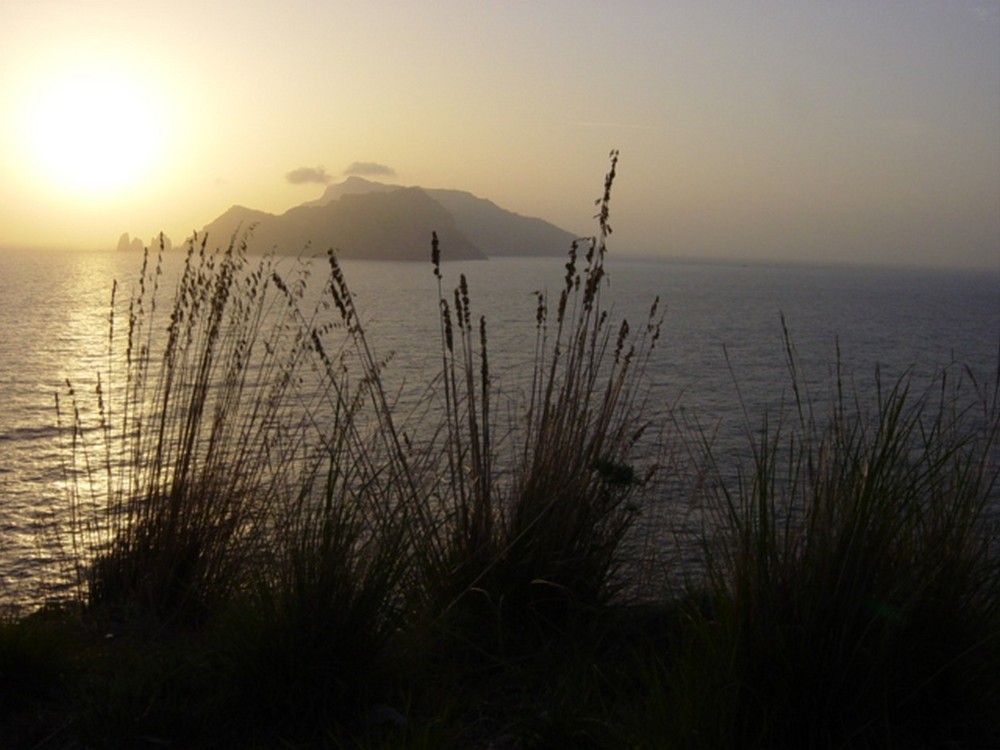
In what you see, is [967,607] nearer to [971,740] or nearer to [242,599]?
[971,740]

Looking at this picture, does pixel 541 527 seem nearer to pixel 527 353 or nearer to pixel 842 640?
pixel 842 640

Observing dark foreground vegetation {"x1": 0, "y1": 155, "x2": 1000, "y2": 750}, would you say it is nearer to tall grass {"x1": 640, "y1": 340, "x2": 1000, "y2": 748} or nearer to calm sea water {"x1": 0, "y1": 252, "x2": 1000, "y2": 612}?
tall grass {"x1": 640, "y1": 340, "x2": 1000, "y2": 748}

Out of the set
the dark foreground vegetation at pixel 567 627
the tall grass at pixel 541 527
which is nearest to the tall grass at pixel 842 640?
the dark foreground vegetation at pixel 567 627

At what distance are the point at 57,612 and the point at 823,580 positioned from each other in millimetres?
3826

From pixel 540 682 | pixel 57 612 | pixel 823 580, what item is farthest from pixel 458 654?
pixel 57 612

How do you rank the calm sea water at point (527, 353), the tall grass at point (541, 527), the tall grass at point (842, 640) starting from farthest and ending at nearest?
the calm sea water at point (527, 353) < the tall grass at point (541, 527) < the tall grass at point (842, 640)

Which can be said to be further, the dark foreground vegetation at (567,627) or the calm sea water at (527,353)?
the calm sea water at (527,353)

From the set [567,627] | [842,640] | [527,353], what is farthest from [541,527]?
[527,353]

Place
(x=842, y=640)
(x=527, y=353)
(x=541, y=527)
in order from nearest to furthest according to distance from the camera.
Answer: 1. (x=842, y=640)
2. (x=541, y=527)
3. (x=527, y=353)

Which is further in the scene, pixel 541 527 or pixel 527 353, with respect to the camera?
pixel 527 353

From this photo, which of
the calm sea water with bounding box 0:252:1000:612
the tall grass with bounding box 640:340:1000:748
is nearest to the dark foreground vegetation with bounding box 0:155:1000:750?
the tall grass with bounding box 640:340:1000:748

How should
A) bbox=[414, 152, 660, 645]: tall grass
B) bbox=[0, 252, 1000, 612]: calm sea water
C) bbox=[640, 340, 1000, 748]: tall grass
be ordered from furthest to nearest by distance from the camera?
1. bbox=[0, 252, 1000, 612]: calm sea water
2. bbox=[414, 152, 660, 645]: tall grass
3. bbox=[640, 340, 1000, 748]: tall grass

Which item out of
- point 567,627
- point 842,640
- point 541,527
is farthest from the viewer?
point 541,527

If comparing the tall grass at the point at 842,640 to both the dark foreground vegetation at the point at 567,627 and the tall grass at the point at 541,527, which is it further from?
the tall grass at the point at 541,527
